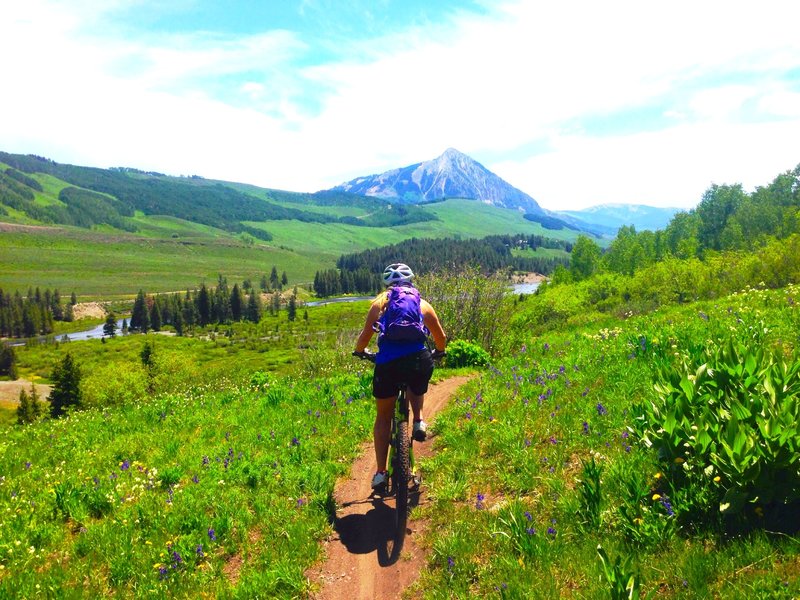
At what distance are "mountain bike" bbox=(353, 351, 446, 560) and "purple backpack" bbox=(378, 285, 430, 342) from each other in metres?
0.66

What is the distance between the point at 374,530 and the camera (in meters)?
6.39

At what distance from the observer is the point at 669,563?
3875 millimetres

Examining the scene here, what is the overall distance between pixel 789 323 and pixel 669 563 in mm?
8040

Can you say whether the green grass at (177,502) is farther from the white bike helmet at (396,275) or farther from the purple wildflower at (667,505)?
the purple wildflower at (667,505)

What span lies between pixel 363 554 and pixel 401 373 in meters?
2.39

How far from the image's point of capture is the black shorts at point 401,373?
253 inches

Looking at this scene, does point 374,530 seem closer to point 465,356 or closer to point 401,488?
point 401,488

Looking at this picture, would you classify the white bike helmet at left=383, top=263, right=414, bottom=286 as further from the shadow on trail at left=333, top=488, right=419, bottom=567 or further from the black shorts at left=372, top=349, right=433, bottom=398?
the shadow on trail at left=333, top=488, right=419, bottom=567

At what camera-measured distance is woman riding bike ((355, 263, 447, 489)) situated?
6414mm

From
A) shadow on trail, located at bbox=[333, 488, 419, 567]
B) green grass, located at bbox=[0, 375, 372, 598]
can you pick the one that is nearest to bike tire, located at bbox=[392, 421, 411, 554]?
shadow on trail, located at bbox=[333, 488, 419, 567]

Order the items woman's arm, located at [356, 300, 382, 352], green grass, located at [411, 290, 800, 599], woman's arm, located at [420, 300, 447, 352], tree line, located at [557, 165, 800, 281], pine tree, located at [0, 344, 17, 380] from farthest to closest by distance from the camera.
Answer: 1. pine tree, located at [0, 344, 17, 380]
2. tree line, located at [557, 165, 800, 281]
3. woman's arm, located at [420, 300, 447, 352]
4. woman's arm, located at [356, 300, 382, 352]
5. green grass, located at [411, 290, 800, 599]

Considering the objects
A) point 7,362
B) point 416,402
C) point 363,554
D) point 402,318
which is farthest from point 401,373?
point 7,362

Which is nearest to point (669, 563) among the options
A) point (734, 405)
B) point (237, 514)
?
point (734, 405)

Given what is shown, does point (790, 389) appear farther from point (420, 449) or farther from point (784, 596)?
point (420, 449)
